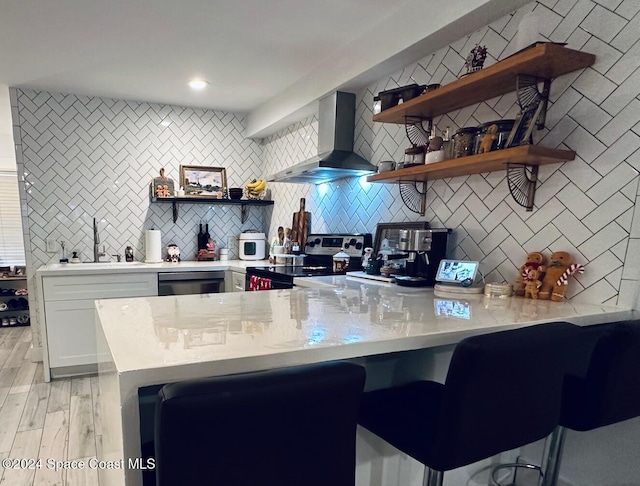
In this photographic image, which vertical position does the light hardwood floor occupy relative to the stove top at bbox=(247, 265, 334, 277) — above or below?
below

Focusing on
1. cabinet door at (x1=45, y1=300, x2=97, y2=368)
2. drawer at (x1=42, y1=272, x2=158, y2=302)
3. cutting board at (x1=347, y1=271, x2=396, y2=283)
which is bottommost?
cabinet door at (x1=45, y1=300, x2=97, y2=368)

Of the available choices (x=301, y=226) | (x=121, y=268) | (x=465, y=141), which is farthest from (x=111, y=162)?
(x=465, y=141)

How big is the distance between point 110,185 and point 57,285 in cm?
105

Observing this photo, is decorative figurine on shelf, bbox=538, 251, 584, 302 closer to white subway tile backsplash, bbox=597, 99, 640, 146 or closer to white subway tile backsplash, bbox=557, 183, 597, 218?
white subway tile backsplash, bbox=557, 183, 597, 218

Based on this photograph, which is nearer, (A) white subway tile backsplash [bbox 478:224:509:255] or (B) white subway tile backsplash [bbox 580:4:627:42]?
(B) white subway tile backsplash [bbox 580:4:627:42]

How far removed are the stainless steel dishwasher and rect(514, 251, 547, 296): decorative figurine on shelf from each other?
8.35ft

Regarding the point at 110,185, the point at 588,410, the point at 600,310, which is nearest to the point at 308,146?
the point at 110,185

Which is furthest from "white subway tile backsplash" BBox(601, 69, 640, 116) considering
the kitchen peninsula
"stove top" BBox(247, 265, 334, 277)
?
"stove top" BBox(247, 265, 334, 277)

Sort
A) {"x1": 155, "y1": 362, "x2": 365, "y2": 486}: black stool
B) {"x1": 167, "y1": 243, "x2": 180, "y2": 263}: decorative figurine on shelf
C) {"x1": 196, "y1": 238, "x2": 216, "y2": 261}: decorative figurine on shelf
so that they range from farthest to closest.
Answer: {"x1": 196, "y1": 238, "x2": 216, "y2": 261}: decorative figurine on shelf
{"x1": 167, "y1": 243, "x2": 180, "y2": 263}: decorative figurine on shelf
{"x1": 155, "y1": 362, "x2": 365, "y2": 486}: black stool

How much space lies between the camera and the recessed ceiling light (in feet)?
10.5

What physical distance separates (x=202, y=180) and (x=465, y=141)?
114 inches

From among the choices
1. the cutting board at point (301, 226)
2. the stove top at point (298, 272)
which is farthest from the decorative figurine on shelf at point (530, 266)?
the cutting board at point (301, 226)

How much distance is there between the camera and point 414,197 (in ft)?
7.84

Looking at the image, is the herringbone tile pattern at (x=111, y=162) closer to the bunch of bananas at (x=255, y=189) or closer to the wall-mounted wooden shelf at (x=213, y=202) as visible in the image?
the wall-mounted wooden shelf at (x=213, y=202)
